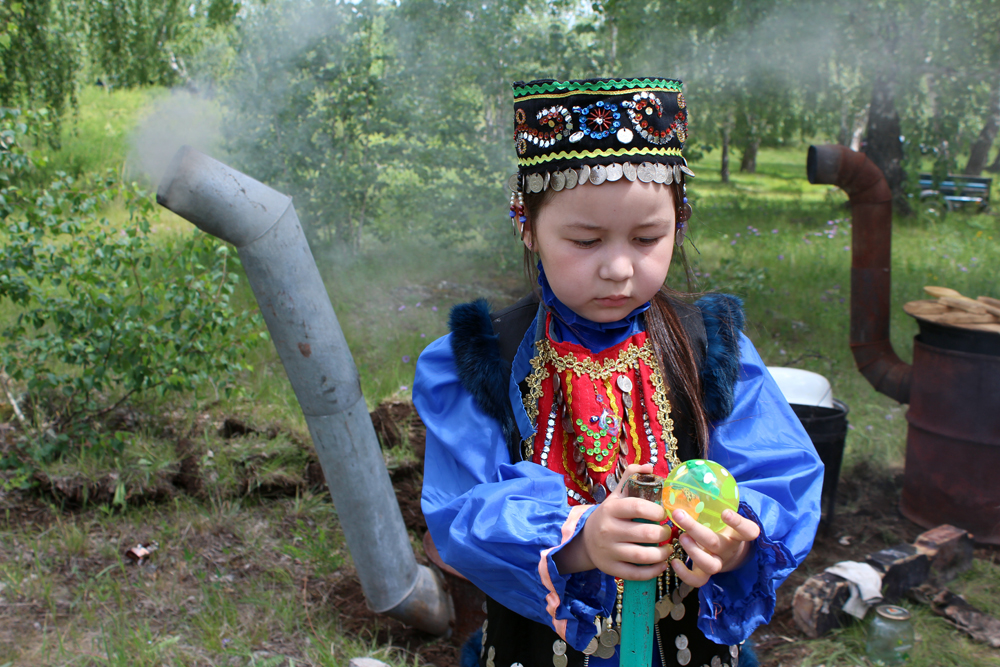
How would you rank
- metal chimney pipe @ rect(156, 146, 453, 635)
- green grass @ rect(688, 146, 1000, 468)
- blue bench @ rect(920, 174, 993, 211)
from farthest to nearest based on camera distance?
1. blue bench @ rect(920, 174, 993, 211)
2. green grass @ rect(688, 146, 1000, 468)
3. metal chimney pipe @ rect(156, 146, 453, 635)

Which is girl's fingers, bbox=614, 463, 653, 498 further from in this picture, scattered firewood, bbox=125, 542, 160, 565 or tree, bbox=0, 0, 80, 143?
tree, bbox=0, 0, 80, 143

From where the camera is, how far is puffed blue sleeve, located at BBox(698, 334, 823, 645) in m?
1.19

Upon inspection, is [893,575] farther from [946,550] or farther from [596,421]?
[596,421]

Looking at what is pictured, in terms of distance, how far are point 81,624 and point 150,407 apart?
4.51 ft

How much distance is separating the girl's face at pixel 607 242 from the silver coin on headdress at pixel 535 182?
0.11ft

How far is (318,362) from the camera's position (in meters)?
2.22

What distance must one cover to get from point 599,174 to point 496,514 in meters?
0.60

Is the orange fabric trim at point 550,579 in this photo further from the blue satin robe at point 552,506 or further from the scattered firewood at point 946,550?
the scattered firewood at point 946,550

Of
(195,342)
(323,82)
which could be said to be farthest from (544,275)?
(323,82)

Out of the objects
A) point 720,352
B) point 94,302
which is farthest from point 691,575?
point 94,302

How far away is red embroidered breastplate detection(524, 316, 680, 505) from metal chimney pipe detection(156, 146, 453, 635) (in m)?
0.99

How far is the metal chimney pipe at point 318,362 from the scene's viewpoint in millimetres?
1948

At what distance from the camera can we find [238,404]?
3982 millimetres


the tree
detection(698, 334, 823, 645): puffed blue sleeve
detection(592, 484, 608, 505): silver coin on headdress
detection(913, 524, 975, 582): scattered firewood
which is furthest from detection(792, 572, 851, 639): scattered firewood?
the tree
